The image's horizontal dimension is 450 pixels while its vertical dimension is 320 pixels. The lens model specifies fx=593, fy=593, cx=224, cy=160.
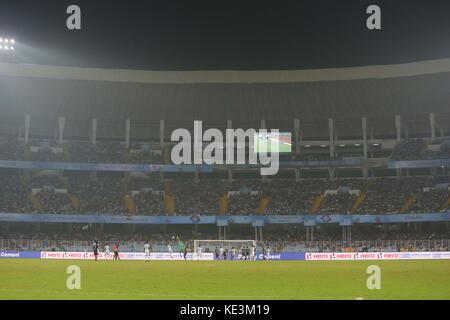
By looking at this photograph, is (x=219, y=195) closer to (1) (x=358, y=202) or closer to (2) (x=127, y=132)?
(2) (x=127, y=132)

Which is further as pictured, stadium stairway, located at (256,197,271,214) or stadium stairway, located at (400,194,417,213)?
stadium stairway, located at (256,197,271,214)

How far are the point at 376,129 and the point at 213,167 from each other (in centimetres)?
2425

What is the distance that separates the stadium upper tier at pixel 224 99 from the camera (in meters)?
81.6

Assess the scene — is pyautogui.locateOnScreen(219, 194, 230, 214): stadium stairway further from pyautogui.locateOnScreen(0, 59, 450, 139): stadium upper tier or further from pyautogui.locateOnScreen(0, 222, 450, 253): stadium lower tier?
pyautogui.locateOnScreen(0, 59, 450, 139): stadium upper tier

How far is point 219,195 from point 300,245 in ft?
54.4

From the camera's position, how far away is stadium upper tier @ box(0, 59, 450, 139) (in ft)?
268

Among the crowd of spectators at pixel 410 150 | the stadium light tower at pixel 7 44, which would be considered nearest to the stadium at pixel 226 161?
the crowd of spectators at pixel 410 150

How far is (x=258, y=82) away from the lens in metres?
85.6

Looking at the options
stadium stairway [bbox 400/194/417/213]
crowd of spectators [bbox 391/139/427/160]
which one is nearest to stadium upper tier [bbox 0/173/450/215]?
stadium stairway [bbox 400/194/417/213]

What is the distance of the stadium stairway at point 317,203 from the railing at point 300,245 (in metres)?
8.59

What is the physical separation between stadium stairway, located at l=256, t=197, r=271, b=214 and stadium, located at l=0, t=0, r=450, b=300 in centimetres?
53

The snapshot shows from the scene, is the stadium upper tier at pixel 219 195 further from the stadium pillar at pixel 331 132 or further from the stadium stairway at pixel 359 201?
the stadium pillar at pixel 331 132
